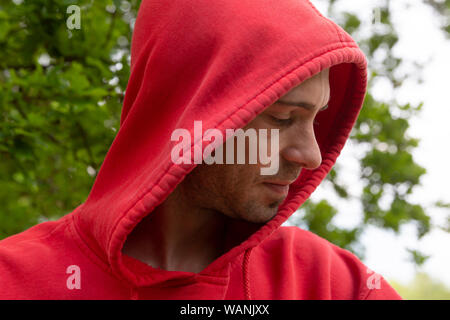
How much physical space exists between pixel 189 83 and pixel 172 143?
20cm

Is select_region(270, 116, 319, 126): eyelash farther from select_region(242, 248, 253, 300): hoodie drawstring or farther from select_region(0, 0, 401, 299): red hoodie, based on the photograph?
select_region(242, 248, 253, 300): hoodie drawstring

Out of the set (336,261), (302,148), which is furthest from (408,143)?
(302,148)

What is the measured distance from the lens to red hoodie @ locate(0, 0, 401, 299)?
1318 millimetres

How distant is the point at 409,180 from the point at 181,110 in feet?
6.83

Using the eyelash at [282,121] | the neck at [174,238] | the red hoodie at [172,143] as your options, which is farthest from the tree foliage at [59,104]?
the eyelash at [282,121]

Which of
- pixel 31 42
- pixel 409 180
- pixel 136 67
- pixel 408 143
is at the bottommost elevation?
pixel 409 180

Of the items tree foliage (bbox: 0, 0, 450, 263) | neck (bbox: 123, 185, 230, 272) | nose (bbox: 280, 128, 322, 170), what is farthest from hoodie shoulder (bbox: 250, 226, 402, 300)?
tree foliage (bbox: 0, 0, 450, 263)

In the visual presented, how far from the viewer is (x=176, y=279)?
4.81ft

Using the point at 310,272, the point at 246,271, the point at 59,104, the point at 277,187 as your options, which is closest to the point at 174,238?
the point at 246,271

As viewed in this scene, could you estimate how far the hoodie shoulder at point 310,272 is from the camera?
163 centimetres

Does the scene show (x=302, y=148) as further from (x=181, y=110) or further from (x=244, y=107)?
(x=181, y=110)

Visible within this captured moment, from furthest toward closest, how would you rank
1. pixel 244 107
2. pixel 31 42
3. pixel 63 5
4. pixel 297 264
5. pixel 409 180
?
pixel 409 180
pixel 31 42
pixel 63 5
pixel 297 264
pixel 244 107

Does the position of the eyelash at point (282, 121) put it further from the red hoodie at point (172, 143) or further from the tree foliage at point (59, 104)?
the tree foliage at point (59, 104)

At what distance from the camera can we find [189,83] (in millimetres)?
1415
